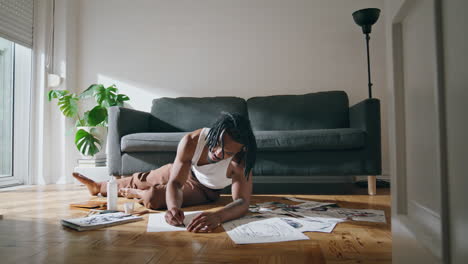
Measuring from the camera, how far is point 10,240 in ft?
4.20

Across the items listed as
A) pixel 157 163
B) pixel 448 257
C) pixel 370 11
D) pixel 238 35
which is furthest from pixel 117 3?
pixel 448 257

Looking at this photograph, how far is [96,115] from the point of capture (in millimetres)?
3354

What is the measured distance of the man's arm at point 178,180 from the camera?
1.48 meters

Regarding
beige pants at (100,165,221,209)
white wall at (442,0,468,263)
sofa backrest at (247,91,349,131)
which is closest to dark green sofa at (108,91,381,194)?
sofa backrest at (247,91,349,131)

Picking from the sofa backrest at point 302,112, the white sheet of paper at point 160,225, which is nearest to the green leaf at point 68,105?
the sofa backrest at point 302,112

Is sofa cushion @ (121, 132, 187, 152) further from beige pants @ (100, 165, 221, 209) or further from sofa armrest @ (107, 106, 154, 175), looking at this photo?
beige pants @ (100, 165, 221, 209)

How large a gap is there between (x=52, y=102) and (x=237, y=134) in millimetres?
2741

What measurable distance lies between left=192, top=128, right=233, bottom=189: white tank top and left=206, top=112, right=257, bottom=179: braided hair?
95mm

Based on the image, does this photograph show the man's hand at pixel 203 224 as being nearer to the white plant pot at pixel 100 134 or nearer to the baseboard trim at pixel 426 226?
the baseboard trim at pixel 426 226

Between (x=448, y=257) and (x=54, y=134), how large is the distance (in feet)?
12.5

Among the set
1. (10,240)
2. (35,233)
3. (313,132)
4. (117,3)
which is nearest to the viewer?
(10,240)

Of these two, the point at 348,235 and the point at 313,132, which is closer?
the point at 348,235

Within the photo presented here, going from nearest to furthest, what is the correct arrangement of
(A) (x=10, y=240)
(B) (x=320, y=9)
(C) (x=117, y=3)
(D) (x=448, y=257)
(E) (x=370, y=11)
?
1. (D) (x=448, y=257)
2. (A) (x=10, y=240)
3. (E) (x=370, y=11)
4. (B) (x=320, y=9)
5. (C) (x=117, y=3)

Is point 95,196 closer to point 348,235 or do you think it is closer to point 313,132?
point 313,132
